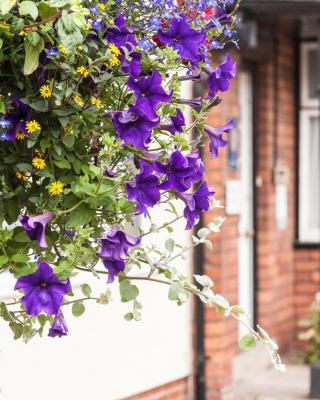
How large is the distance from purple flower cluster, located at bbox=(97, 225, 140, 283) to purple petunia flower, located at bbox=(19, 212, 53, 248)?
6.4 inches

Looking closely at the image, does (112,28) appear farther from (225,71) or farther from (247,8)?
(247,8)

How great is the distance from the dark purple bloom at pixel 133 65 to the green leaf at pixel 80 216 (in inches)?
14.9

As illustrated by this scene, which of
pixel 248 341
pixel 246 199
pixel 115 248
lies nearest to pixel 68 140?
pixel 115 248

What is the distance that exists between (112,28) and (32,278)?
71 cm

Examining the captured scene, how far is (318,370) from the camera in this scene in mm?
7797

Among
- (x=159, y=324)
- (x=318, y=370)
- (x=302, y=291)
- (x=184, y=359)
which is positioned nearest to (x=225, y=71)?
(x=159, y=324)

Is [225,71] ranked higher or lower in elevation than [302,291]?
higher

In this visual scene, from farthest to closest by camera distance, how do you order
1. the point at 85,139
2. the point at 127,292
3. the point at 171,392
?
the point at 171,392 → the point at 127,292 → the point at 85,139

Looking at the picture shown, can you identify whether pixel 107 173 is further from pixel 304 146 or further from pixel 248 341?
pixel 304 146

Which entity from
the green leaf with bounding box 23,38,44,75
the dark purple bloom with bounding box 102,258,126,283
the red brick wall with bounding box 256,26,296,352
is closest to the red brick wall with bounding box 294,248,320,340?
the red brick wall with bounding box 256,26,296,352

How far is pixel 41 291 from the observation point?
249cm

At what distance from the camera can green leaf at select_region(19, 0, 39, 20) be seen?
2.38m

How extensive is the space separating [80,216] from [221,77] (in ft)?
1.94

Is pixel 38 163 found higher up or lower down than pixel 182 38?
lower down
